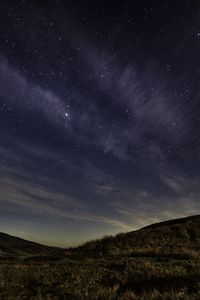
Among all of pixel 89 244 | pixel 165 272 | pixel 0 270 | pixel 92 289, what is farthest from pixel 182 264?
pixel 89 244

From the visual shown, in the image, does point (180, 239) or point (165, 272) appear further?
point (180, 239)

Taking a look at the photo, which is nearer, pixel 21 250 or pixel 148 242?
pixel 148 242

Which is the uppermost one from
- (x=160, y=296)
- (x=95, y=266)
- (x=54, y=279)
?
(x=95, y=266)

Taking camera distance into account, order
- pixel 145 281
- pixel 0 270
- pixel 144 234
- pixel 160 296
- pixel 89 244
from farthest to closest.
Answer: pixel 144 234 → pixel 89 244 → pixel 0 270 → pixel 145 281 → pixel 160 296

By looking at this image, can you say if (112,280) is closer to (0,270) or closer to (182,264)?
(182,264)

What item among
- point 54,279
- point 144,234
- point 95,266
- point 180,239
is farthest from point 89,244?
point 54,279

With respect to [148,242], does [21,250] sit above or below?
above

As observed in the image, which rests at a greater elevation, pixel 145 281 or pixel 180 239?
pixel 180 239

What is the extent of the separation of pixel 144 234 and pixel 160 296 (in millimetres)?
23602

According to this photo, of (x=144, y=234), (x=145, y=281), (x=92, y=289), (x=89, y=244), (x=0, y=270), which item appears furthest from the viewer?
(x=144, y=234)

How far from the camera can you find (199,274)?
12.4 meters

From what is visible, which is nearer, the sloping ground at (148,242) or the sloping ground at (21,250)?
the sloping ground at (148,242)

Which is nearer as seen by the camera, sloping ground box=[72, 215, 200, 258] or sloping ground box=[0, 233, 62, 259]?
sloping ground box=[72, 215, 200, 258]

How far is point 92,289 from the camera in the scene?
1166 cm
